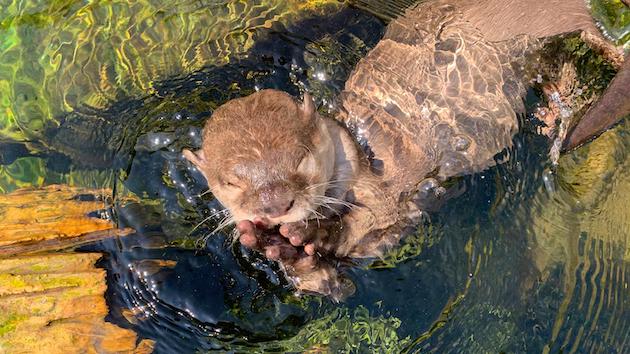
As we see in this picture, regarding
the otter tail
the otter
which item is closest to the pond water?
the otter

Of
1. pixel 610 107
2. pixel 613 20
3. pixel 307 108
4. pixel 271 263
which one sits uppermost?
pixel 613 20

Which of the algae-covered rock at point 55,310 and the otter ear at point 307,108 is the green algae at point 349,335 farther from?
the otter ear at point 307,108

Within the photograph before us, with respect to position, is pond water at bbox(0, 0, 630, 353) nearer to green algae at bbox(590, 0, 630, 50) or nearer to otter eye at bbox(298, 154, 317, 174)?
green algae at bbox(590, 0, 630, 50)

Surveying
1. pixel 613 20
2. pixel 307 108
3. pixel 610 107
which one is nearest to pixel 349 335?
pixel 307 108

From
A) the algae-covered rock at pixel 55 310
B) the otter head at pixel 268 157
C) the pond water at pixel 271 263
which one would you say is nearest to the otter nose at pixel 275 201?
the otter head at pixel 268 157

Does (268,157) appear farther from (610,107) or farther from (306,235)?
(610,107)
